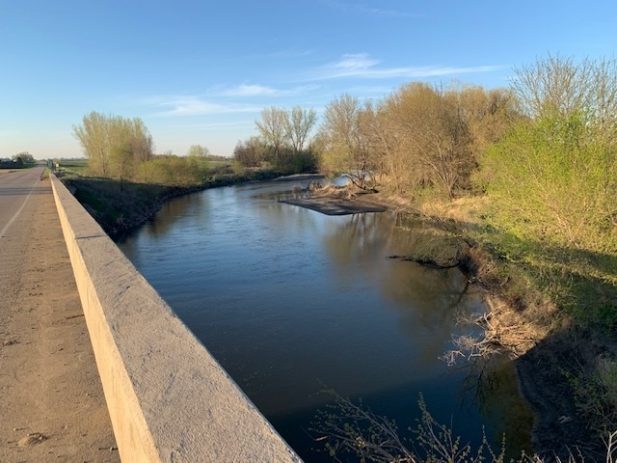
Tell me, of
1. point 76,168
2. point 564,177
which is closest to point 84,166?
point 76,168

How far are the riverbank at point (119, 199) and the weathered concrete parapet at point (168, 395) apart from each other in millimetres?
22040

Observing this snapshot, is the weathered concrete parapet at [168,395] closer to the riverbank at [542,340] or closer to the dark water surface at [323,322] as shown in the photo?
the dark water surface at [323,322]

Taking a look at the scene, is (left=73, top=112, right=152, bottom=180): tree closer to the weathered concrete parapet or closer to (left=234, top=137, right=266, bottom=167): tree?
(left=234, top=137, right=266, bottom=167): tree

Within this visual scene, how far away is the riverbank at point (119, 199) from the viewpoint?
25.3m

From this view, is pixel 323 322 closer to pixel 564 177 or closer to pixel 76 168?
pixel 564 177

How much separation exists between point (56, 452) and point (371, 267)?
15194 millimetres

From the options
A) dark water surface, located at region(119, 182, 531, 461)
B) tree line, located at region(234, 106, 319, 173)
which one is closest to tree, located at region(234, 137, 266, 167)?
tree line, located at region(234, 106, 319, 173)

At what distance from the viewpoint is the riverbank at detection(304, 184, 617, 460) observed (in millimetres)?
7203

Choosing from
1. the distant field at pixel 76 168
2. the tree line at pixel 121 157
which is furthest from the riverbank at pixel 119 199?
the distant field at pixel 76 168

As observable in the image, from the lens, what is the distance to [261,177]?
215 feet

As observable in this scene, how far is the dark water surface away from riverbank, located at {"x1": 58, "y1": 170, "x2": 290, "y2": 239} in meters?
2.70

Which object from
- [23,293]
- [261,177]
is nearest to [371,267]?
Result: [23,293]

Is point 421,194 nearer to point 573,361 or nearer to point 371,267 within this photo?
point 371,267

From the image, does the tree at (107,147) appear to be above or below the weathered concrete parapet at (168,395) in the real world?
above
